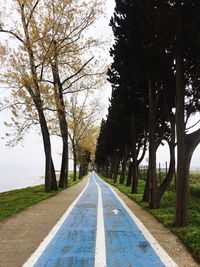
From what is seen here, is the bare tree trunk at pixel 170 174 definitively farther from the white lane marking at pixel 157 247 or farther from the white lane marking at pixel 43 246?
the white lane marking at pixel 43 246

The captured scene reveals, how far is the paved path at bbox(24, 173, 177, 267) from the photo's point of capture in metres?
6.91

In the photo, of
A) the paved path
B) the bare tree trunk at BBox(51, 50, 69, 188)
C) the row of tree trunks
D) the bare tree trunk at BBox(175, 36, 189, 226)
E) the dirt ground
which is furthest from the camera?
the bare tree trunk at BBox(51, 50, 69, 188)

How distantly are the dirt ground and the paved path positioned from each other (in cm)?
19

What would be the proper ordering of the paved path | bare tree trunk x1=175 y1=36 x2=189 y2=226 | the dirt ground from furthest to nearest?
bare tree trunk x1=175 y1=36 x2=189 y2=226 < the dirt ground < the paved path

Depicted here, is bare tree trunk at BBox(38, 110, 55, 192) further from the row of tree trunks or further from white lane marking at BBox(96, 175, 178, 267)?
white lane marking at BBox(96, 175, 178, 267)

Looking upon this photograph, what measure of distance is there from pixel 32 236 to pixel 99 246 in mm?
1923

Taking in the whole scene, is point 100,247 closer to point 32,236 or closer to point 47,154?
point 32,236

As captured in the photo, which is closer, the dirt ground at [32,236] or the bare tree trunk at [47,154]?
the dirt ground at [32,236]

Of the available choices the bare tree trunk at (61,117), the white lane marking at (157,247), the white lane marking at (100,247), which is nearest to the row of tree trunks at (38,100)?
the bare tree trunk at (61,117)

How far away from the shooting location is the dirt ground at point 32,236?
7.22 metres

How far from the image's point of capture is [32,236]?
Result: 9.34 metres

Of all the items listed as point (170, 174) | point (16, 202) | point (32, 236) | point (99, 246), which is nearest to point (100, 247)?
point (99, 246)

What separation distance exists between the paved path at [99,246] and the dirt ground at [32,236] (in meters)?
0.19

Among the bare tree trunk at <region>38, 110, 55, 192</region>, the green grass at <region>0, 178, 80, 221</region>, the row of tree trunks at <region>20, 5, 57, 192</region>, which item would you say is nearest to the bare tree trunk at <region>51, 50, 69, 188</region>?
the row of tree trunks at <region>20, 5, 57, 192</region>
